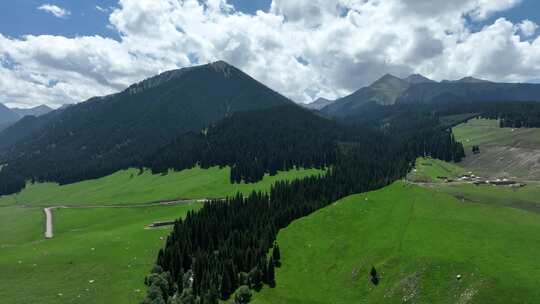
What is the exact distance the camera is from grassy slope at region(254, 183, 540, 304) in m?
81.2

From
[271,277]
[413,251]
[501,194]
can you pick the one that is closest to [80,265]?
[271,277]

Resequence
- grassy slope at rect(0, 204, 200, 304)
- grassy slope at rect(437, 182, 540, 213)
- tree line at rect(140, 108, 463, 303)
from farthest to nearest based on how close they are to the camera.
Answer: grassy slope at rect(437, 182, 540, 213) → tree line at rect(140, 108, 463, 303) → grassy slope at rect(0, 204, 200, 304)

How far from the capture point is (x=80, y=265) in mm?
116938

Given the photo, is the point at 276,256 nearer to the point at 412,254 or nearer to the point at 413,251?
the point at 412,254

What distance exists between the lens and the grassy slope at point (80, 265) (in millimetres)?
95500

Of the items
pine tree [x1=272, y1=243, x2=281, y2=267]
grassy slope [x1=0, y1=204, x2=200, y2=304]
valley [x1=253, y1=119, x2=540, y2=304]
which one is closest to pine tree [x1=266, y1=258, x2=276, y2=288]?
valley [x1=253, y1=119, x2=540, y2=304]

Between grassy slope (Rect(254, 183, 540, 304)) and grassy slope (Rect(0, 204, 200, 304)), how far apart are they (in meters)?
38.6

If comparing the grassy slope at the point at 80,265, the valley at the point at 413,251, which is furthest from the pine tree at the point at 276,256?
the grassy slope at the point at 80,265

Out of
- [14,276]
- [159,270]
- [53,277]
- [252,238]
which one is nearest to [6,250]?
[14,276]

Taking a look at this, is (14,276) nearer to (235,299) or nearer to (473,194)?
(235,299)

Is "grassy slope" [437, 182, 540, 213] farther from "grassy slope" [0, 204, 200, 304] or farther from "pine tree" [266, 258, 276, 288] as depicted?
"grassy slope" [0, 204, 200, 304]

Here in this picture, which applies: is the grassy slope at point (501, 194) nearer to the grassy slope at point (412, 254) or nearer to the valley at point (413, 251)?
the valley at point (413, 251)

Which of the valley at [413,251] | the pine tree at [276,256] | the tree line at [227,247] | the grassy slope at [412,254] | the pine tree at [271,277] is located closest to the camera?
the grassy slope at [412,254]

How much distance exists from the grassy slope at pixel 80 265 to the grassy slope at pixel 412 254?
38596mm
